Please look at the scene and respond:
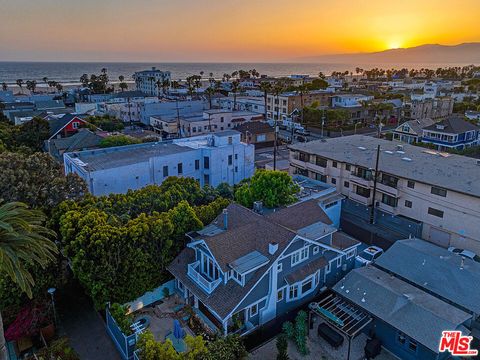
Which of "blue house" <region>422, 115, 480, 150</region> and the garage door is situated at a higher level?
"blue house" <region>422, 115, 480, 150</region>

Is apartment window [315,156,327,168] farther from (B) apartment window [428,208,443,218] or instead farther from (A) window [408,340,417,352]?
(A) window [408,340,417,352]

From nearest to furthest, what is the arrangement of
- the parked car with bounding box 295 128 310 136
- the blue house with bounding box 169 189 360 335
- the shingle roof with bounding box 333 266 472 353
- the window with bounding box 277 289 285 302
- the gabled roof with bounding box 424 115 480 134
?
the shingle roof with bounding box 333 266 472 353 → the blue house with bounding box 169 189 360 335 → the window with bounding box 277 289 285 302 → the gabled roof with bounding box 424 115 480 134 → the parked car with bounding box 295 128 310 136

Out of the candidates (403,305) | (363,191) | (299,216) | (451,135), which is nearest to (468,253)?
(363,191)

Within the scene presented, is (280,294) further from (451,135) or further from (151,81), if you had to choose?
(151,81)

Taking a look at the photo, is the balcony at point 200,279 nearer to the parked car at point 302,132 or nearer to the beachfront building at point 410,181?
the beachfront building at point 410,181

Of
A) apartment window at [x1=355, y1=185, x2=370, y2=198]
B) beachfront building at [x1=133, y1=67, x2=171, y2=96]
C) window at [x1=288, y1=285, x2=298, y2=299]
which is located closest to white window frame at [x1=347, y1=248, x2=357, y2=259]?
window at [x1=288, y1=285, x2=298, y2=299]

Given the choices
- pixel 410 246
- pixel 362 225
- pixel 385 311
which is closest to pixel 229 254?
pixel 385 311

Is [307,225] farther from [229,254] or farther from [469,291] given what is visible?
[469,291]
